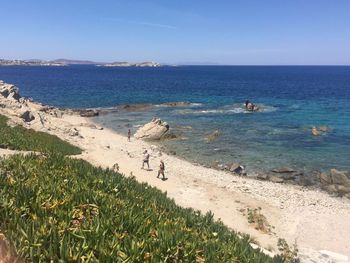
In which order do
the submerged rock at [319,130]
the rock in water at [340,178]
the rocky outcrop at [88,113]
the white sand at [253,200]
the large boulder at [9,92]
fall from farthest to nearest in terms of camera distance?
1. the rocky outcrop at [88,113]
2. the large boulder at [9,92]
3. the submerged rock at [319,130]
4. the rock in water at [340,178]
5. the white sand at [253,200]

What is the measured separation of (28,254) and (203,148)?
3619 cm

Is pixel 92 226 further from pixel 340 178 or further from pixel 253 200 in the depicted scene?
pixel 340 178

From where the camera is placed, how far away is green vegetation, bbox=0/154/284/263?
7.78 meters

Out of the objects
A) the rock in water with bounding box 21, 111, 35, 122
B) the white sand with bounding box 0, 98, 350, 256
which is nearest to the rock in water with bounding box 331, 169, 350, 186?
the white sand with bounding box 0, 98, 350, 256

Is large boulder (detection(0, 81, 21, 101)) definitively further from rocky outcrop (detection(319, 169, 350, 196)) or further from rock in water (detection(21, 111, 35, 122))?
rocky outcrop (detection(319, 169, 350, 196))

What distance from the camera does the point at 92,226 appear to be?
880 cm

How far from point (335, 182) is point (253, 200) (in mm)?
9353

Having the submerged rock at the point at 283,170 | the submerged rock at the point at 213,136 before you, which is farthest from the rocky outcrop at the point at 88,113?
the submerged rock at the point at 283,170

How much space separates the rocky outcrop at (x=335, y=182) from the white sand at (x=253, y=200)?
1.38 metres

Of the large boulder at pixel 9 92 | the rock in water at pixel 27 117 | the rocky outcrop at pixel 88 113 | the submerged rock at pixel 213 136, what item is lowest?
the rocky outcrop at pixel 88 113

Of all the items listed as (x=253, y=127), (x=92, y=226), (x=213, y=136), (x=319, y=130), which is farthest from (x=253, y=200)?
(x=253, y=127)

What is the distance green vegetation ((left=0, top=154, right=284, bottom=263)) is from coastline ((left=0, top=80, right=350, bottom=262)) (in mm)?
8049

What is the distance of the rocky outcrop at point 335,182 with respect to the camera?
30.3m

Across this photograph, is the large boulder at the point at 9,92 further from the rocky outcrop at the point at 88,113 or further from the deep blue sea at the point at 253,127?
the deep blue sea at the point at 253,127
